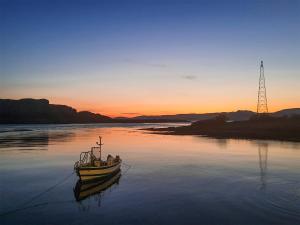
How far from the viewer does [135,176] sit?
3978 cm

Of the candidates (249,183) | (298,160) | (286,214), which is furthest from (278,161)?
(286,214)

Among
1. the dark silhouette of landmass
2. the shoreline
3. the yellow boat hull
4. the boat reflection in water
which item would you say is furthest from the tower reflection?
the shoreline

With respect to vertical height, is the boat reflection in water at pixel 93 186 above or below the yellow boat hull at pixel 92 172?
below

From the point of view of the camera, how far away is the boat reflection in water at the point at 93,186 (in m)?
30.1

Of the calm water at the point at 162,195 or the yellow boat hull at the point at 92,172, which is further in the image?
the yellow boat hull at the point at 92,172

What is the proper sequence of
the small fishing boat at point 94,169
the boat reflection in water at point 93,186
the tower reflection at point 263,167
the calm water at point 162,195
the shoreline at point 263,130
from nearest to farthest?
the calm water at point 162,195 → the boat reflection in water at point 93,186 → the small fishing boat at point 94,169 → the tower reflection at point 263,167 → the shoreline at point 263,130

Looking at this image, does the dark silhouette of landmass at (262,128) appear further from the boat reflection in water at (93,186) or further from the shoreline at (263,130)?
the boat reflection in water at (93,186)

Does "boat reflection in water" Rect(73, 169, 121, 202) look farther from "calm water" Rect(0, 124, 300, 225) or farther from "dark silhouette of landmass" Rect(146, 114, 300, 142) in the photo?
"dark silhouette of landmass" Rect(146, 114, 300, 142)

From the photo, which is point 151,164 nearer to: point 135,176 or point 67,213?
point 135,176

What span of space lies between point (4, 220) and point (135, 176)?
19.4 m

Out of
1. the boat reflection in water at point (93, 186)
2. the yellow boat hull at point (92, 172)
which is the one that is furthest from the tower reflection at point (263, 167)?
the yellow boat hull at point (92, 172)

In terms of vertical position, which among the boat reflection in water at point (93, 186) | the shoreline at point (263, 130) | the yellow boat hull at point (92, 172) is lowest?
the boat reflection in water at point (93, 186)

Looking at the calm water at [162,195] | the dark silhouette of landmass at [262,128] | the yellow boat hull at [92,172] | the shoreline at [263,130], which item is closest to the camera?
the calm water at [162,195]

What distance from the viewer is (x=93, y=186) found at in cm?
3359
